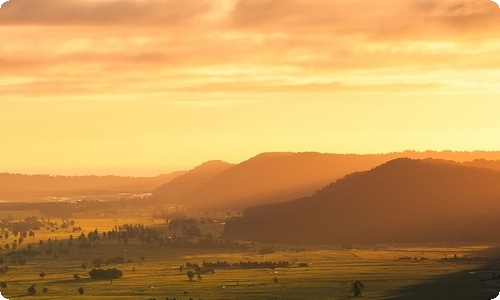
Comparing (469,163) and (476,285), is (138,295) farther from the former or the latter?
(469,163)

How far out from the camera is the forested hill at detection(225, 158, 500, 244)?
9575cm

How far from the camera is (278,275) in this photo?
8344 cm

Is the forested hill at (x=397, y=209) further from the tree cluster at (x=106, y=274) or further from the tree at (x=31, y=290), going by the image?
the tree at (x=31, y=290)

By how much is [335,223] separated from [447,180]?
21.7 metres

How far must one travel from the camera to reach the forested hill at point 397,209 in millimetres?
95750

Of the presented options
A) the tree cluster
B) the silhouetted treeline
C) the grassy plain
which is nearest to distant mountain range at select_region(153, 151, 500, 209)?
the grassy plain

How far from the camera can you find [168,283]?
7975 cm

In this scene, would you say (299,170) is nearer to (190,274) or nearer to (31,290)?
(190,274)

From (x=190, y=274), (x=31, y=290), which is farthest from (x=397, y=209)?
(x=31, y=290)

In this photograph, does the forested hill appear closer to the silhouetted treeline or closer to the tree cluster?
the silhouetted treeline

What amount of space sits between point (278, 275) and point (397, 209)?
2457cm

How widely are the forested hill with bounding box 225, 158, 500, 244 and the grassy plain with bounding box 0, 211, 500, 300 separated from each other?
9.11ft

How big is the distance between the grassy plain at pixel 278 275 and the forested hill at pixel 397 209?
9.11 feet

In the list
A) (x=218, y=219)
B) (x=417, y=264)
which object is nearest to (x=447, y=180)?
(x=417, y=264)
